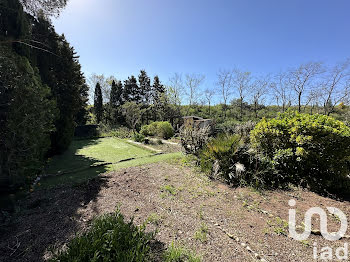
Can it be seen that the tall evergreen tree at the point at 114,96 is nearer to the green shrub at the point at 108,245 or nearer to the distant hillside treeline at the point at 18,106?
the distant hillside treeline at the point at 18,106

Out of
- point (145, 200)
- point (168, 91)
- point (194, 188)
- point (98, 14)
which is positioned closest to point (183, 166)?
point (194, 188)

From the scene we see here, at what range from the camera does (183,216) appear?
7.96 ft

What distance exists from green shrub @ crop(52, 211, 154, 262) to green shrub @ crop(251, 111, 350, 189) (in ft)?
10.7

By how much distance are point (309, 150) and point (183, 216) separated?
9.90 ft

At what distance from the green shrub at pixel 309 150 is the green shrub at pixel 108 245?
3265 millimetres

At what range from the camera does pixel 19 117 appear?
122 inches

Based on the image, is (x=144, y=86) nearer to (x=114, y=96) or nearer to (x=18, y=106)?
(x=114, y=96)

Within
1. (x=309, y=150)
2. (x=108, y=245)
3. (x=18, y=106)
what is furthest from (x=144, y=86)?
(x=108, y=245)

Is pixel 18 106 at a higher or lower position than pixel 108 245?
higher

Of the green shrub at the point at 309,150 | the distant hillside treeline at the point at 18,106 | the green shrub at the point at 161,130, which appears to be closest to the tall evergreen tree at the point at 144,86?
the green shrub at the point at 161,130

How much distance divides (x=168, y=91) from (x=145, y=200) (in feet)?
52.4

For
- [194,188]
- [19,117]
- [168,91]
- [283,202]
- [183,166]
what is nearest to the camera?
[283,202]

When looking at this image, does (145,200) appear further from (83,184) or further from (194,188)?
(83,184)

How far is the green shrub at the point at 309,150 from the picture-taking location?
3.08 meters
